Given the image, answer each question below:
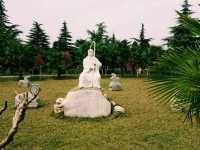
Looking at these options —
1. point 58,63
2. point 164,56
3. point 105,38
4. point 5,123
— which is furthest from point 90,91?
point 105,38

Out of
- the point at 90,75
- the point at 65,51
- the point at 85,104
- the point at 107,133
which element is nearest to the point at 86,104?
A: the point at 85,104

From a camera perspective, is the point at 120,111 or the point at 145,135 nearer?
the point at 145,135

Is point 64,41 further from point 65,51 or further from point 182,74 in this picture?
point 182,74

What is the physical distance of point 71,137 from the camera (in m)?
11.0

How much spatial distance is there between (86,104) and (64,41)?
37021mm

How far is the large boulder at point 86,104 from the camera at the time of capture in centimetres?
1466

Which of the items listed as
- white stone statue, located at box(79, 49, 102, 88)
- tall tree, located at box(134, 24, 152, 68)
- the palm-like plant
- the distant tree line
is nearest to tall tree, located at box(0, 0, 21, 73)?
the distant tree line

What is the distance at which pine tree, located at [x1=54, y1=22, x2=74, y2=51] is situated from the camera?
50062 millimetres

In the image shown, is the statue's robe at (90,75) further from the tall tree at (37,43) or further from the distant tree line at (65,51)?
the tall tree at (37,43)

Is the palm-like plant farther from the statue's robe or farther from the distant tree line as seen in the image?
the distant tree line

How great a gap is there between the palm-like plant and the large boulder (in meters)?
9.98

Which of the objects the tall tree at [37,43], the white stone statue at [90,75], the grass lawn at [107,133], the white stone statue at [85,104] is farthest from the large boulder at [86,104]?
the tall tree at [37,43]

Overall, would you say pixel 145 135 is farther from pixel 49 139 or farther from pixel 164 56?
pixel 164 56

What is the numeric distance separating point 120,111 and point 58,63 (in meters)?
31.6
